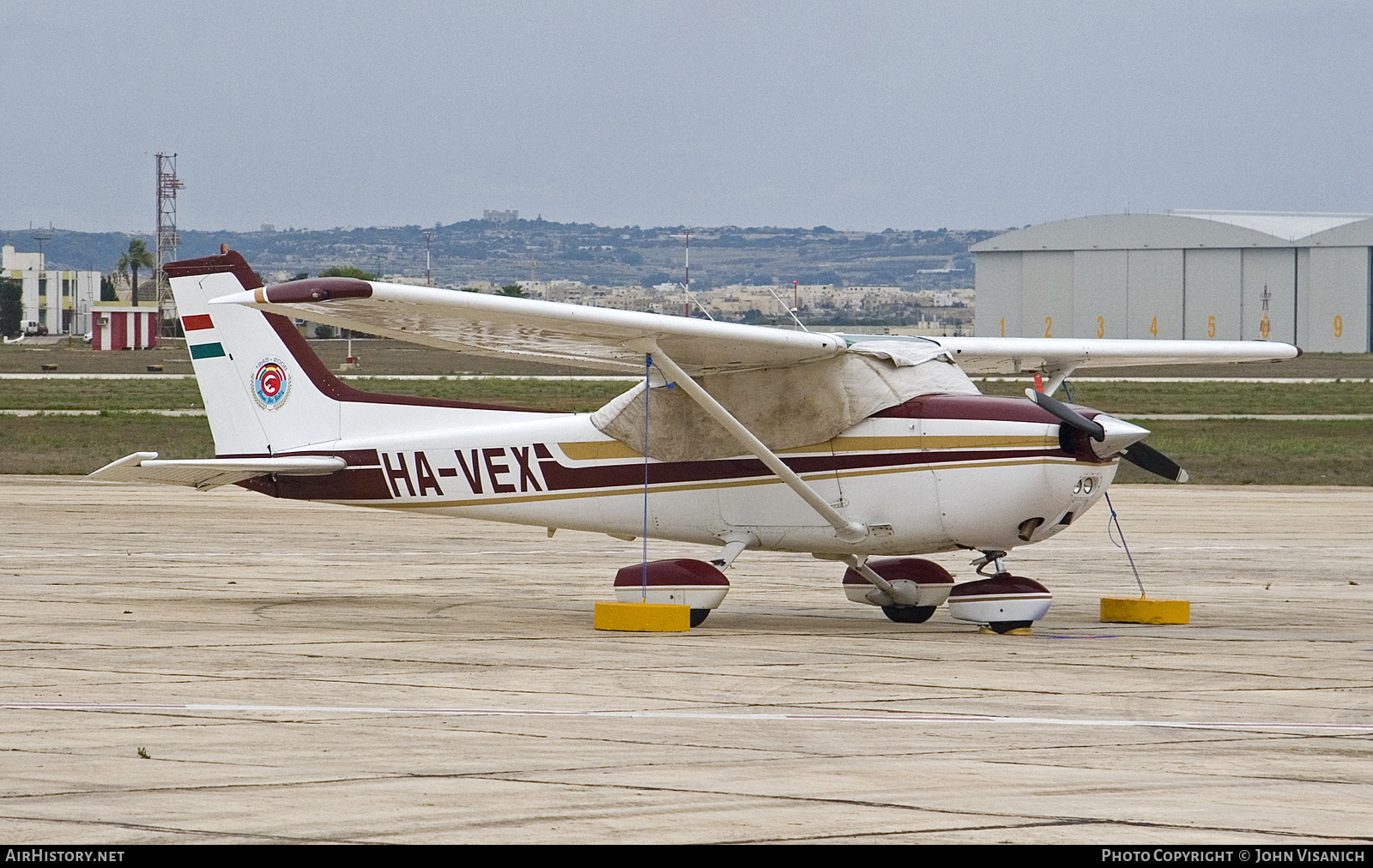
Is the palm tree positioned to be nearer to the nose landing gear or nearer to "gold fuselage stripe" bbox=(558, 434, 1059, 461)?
"gold fuselage stripe" bbox=(558, 434, 1059, 461)

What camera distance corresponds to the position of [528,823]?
5.76 meters

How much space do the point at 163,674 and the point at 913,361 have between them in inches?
213

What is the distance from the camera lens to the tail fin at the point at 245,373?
1347 cm

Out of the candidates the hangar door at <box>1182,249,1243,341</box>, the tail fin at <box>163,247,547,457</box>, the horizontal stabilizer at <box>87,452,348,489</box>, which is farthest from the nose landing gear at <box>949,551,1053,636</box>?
the hangar door at <box>1182,249,1243,341</box>

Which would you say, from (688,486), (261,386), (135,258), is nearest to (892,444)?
(688,486)

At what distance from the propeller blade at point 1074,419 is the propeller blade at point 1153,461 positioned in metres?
0.69

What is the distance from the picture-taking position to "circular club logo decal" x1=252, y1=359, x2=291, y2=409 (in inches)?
531

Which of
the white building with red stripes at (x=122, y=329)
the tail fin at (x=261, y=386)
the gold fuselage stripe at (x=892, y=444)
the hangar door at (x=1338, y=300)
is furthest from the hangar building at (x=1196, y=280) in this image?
the gold fuselage stripe at (x=892, y=444)

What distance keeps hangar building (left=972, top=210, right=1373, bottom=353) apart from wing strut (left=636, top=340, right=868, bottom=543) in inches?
3284

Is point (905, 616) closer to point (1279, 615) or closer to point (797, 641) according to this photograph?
point (797, 641)

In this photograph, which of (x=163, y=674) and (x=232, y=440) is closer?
(x=163, y=674)

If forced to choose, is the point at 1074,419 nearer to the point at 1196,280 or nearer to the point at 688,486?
the point at 688,486

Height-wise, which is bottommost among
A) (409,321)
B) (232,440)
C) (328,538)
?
(328,538)
